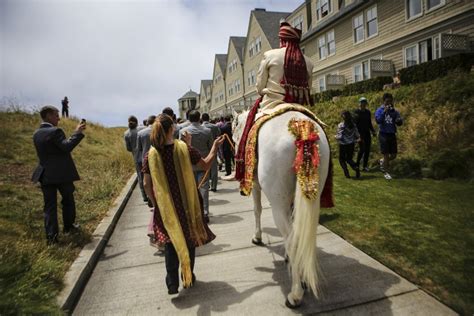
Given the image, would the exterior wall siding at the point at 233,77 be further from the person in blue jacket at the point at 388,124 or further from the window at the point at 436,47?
the person in blue jacket at the point at 388,124

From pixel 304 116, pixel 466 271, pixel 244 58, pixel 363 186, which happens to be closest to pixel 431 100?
pixel 363 186

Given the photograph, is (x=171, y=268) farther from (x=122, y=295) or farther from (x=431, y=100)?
(x=431, y=100)

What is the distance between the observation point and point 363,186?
714cm

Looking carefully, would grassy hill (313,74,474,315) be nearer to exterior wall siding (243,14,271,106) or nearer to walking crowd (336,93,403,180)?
walking crowd (336,93,403,180)

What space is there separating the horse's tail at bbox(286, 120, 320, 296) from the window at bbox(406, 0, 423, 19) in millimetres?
16242

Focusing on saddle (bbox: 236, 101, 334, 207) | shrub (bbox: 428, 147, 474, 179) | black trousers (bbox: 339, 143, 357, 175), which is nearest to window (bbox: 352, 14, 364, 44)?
black trousers (bbox: 339, 143, 357, 175)

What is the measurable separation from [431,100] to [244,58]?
2818 cm

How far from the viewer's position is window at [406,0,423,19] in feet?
49.6

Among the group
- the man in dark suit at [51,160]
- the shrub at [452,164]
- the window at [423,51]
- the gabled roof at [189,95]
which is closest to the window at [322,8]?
the window at [423,51]

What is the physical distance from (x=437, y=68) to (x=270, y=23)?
21904 mm

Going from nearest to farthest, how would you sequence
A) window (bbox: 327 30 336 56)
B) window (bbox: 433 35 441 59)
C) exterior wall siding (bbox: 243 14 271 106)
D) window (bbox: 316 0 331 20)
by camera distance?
window (bbox: 433 35 441 59) < window (bbox: 327 30 336 56) < window (bbox: 316 0 331 20) < exterior wall siding (bbox: 243 14 271 106)

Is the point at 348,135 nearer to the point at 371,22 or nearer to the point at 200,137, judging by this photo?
the point at 200,137

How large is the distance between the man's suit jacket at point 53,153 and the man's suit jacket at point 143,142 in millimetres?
1916

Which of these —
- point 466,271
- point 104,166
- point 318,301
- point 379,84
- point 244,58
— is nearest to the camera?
point 318,301
